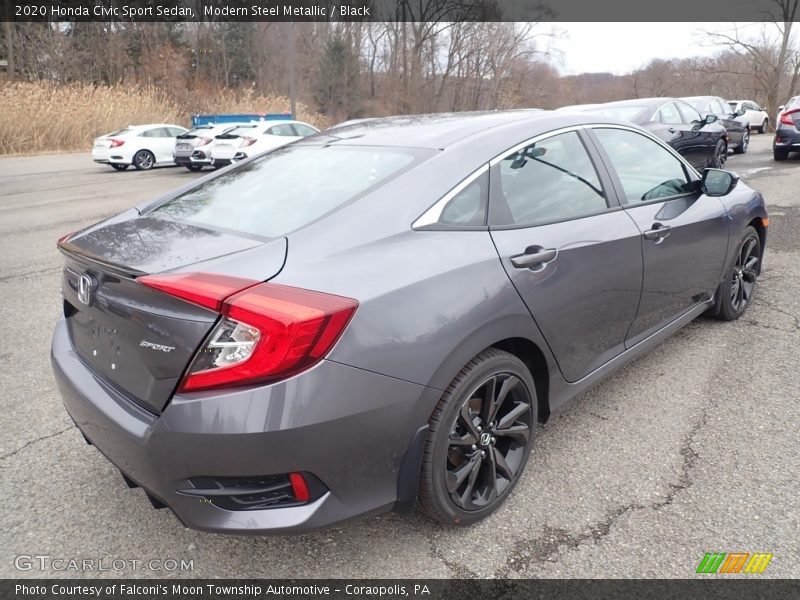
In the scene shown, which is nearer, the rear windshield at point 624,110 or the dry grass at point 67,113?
the rear windshield at point 624,110

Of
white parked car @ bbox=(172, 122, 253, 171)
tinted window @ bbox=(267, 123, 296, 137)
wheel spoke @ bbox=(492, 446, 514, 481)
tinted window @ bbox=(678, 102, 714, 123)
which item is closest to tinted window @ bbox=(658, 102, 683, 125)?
tinted window @ bbox=(678, 102, 714, 123)

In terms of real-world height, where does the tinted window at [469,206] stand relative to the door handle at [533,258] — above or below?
above

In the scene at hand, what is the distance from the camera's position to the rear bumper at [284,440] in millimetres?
1705

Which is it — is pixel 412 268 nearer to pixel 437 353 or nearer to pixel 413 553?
pixel 437 353

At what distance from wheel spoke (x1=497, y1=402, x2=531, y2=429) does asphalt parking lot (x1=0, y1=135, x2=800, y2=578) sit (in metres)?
0.36

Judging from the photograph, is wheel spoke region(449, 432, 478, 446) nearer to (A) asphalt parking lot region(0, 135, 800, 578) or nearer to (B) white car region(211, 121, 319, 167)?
(A) asphalt parking lot region(0, 135, 800, 578)

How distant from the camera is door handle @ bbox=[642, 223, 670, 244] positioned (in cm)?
299

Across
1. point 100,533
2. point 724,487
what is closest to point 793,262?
point 724,487

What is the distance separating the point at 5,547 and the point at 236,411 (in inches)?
49.2

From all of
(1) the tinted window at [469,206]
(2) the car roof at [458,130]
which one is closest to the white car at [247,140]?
(2) the car roof at [458,130]

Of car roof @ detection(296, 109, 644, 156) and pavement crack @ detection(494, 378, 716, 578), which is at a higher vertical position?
car roof @ detection(296, 109, 644, 156)

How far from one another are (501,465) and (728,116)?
14790mm

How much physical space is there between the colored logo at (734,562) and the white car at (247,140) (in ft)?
49.4

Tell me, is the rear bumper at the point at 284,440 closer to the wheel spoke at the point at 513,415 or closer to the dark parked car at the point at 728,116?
the wheel spoke at the point at 513,415
